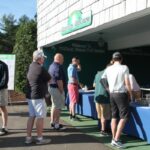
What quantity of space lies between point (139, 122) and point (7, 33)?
45975 mm

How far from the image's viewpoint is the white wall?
29.7 ft

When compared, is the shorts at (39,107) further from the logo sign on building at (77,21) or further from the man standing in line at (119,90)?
the logo sign on building at (77,21)

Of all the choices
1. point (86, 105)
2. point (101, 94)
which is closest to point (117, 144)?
point (101, 94)

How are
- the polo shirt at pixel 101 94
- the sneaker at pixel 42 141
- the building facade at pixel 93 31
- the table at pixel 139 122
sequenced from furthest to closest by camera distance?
the building facade at pixel 93 31, the polo shirt at pixel 101 94, the sneaker at pixel 42 141, the table at pixel 139 122

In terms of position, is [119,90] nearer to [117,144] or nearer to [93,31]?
[117,144]

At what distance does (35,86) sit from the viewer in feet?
26.6

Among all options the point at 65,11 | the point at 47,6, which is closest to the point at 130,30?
the point at 65,11

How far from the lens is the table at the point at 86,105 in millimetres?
11133

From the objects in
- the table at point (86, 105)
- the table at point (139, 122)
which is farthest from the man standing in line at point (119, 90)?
the table at point (86, 105)

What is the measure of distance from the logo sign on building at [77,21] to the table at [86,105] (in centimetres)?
185

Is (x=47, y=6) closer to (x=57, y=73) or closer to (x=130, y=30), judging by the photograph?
(x=130, y=30)

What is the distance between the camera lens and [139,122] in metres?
8.27

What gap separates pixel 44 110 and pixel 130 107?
168cm

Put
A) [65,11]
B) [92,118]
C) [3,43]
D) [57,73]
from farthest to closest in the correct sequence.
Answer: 1. [3,43]
2. [65,11]
3. [92,118]
4. [57,73]
